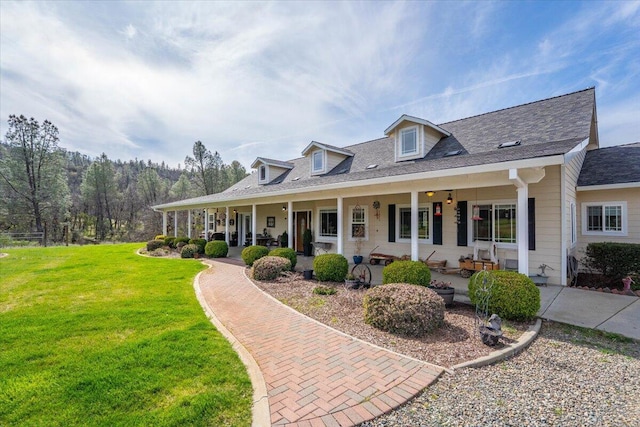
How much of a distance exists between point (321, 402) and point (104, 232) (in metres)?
46.9

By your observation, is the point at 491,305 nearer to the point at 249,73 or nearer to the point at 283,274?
the point at 283,274

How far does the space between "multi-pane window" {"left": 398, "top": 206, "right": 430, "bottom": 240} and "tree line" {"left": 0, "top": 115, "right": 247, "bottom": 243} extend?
2534cm

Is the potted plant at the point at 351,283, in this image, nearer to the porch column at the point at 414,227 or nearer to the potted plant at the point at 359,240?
the porch column at the point at 414,227

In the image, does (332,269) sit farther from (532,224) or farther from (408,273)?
(532,224)

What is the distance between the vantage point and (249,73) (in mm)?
9695

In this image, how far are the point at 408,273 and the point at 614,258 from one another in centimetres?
652

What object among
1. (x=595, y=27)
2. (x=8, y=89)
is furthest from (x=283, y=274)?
(x=595, y=27)

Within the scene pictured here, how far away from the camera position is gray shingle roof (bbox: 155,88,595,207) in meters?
6.56

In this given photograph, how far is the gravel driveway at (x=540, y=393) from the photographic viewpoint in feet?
8.55

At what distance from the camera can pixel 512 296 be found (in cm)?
504

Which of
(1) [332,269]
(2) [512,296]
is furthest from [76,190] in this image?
(2) [512,296]

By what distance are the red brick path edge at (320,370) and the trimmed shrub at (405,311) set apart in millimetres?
681

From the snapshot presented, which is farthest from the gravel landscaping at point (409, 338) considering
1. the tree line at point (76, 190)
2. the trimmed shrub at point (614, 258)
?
the tree line at point (76, 190)

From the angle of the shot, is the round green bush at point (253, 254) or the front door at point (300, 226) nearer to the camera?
the round green bush at point (253, 254)
